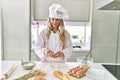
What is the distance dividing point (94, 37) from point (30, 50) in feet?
3.11

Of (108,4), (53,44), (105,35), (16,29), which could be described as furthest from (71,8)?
(108,4)

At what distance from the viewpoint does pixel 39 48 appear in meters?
1.82

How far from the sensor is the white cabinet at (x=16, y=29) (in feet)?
8.50

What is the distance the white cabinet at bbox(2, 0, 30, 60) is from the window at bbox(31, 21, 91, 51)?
18 cm

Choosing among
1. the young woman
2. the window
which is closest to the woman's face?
the young woman

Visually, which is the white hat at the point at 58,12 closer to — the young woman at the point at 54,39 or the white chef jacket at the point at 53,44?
the young woman at the point at 54,39

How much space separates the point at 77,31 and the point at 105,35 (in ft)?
1.55

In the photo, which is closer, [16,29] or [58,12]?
[58,12]

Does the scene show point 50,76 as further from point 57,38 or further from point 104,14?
point 104,14

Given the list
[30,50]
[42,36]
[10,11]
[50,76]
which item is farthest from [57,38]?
[10,11]

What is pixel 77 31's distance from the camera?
2.93 meters

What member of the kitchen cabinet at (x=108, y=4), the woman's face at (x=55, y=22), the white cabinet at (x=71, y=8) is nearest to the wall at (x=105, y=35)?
the white cabinet at (x=71, y=8)

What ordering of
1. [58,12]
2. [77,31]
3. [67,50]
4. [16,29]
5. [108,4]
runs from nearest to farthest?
[108,4] < [58,12] < [67,50] < [16,29] < [77,31]

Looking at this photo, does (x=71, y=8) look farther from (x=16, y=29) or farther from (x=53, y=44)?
(x=53, y=44)
